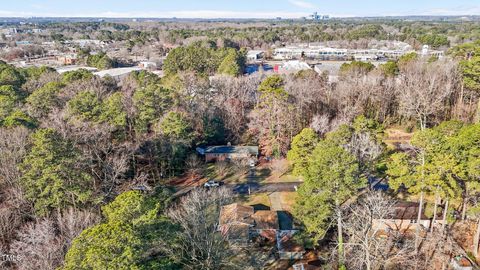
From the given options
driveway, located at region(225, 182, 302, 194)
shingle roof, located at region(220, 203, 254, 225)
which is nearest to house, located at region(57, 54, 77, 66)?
driveway, located at region(225, 182, 302, 194)

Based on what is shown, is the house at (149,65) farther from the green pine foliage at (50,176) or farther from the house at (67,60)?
the green pine foliage at (50,176)

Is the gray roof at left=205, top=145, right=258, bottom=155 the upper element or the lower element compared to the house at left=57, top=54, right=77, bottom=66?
lower

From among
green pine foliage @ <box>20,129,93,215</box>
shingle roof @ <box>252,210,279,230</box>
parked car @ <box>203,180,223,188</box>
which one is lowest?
parked car @ <box>203,180,223,188</box>

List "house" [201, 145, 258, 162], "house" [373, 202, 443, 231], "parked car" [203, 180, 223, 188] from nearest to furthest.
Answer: "house" [373, 202, 443, 231]
"parked car" [203, 180, 223, 188]
"house" [201, 145, 258, 162]

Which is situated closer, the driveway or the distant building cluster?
the driveway

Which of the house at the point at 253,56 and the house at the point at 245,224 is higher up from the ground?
the house at the point at 253,56

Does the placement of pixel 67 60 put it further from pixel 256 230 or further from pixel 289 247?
pixel 289 247

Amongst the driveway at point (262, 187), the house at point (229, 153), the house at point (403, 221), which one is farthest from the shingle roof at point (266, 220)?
the house at point (229, 153)

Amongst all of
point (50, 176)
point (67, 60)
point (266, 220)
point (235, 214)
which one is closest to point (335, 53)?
point (67, 60)

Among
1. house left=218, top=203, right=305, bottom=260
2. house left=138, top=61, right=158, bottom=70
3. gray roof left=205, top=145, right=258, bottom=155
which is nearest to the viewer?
house left=218, top=203, right=305, bottom=260

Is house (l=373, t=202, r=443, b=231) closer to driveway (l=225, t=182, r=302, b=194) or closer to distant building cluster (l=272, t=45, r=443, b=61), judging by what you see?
driveway (l=225, t=182, r=302, b=194)
